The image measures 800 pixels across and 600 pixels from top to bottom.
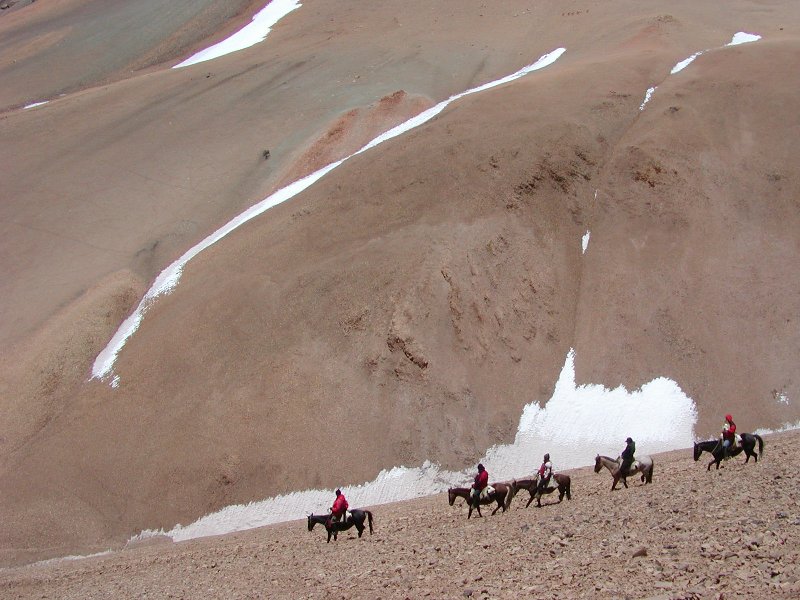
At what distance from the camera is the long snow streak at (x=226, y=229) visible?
1163 inches

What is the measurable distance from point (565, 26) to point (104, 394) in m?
39.5

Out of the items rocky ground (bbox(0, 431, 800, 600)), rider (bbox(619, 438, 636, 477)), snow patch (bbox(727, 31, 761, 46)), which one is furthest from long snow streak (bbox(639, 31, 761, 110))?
rider (bbox(619, 438, 636, 477))

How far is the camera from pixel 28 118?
47.8 meters

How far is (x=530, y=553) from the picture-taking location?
1455 cm

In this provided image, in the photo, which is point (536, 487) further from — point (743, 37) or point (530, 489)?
point (743, 37)

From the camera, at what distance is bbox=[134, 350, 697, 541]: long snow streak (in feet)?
76.0

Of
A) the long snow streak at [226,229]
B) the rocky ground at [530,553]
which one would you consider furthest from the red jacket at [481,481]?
the long snow streak at [226,229]

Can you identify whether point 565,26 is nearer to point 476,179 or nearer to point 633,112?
point 633,112

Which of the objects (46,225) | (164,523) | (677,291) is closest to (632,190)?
(677,291)

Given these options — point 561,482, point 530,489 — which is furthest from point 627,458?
point 530,489

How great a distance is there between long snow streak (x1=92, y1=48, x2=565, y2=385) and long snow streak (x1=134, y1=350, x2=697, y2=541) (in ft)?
28.2

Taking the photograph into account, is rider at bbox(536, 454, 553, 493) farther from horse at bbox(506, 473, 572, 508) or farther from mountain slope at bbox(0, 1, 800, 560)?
mountain slope at bbox(0, 1, 800, 560)

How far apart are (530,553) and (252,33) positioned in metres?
53.7

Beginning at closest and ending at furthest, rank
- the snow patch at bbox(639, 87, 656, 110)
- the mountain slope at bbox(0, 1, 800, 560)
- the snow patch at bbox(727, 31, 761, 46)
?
the mountain slope at bbox(0, 1, 800, 560), the snow patch at bbox(639, 87, 656, 110), the snow patch at bbox(727, 31, 761, 46)
